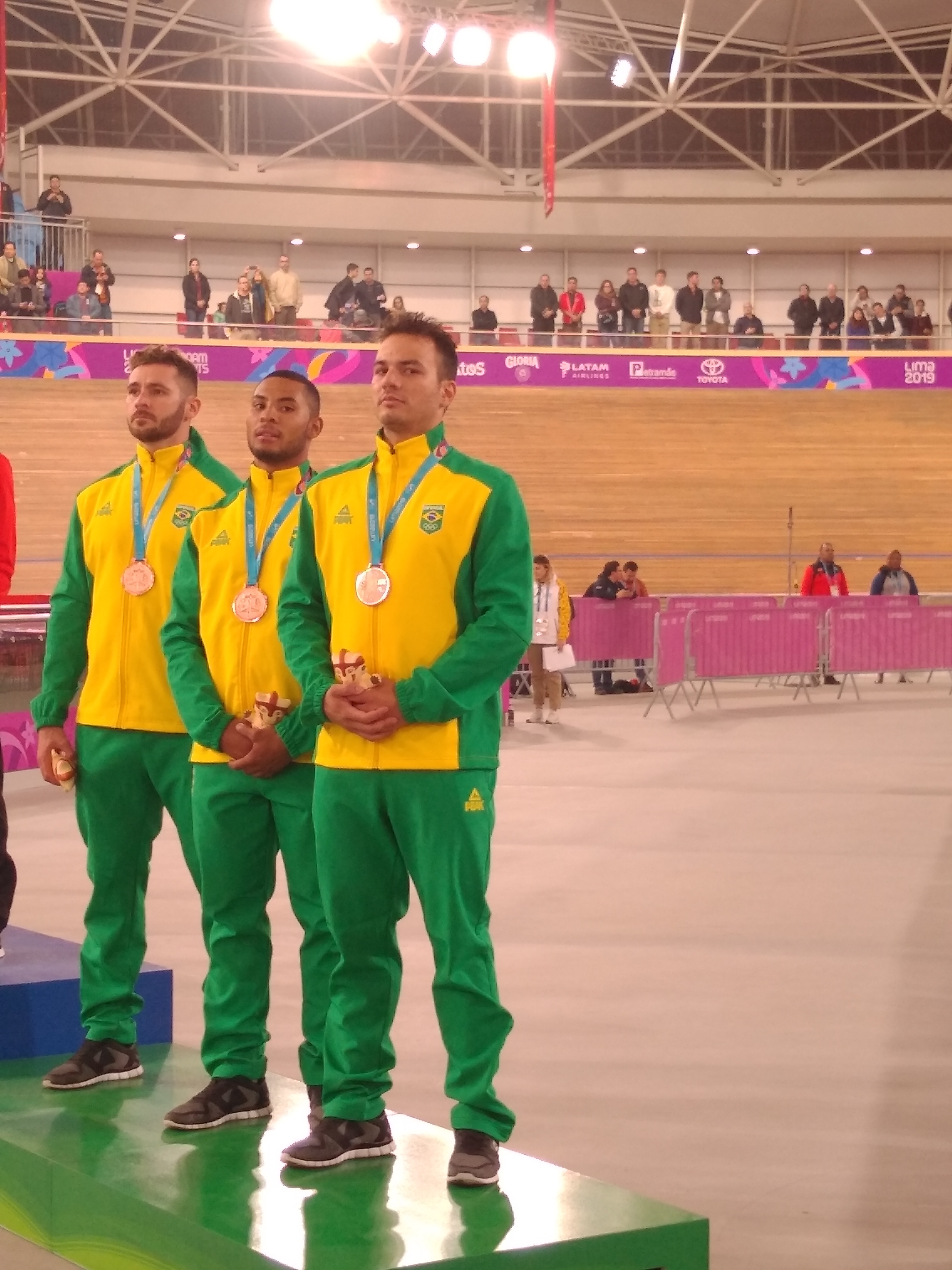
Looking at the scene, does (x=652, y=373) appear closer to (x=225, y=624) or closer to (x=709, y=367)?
(x=709, y=367)

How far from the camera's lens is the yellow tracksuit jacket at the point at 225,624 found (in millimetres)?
4145

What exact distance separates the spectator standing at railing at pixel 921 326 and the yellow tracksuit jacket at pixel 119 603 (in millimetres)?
25694

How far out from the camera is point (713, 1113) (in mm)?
4906

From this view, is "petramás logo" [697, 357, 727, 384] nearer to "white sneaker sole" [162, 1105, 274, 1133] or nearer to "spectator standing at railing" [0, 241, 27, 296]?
"spectator standing at railing" [0, 241, 27, 296]

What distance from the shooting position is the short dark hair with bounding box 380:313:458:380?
3.85 meters

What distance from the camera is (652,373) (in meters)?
28.2

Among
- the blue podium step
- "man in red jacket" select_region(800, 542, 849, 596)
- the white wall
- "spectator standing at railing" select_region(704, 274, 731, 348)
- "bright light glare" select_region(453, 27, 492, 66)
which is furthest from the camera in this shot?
the white wall

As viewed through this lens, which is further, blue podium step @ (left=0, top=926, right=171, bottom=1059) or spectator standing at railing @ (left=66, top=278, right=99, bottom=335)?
spectator standing at railing @ (left=66, top=278, right=99, bottom=335)

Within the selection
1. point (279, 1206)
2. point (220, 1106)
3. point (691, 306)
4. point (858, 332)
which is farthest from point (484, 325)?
point (279, 1206)

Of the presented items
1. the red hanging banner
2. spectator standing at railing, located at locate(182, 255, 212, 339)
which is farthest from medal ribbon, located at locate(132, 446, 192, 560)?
spectator standing at railing, located at locate(182, 255, 212, 339)

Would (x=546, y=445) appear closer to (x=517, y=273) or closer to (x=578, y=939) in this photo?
(x=517, y=273)

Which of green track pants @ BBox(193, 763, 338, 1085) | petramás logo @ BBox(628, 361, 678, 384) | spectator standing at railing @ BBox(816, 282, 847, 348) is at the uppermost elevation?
spectator standing at railing @ BBox(816, 282, 847, 348)

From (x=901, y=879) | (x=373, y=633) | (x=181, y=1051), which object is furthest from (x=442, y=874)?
(x=901, y=879)

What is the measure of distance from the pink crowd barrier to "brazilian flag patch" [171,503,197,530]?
1405cm
